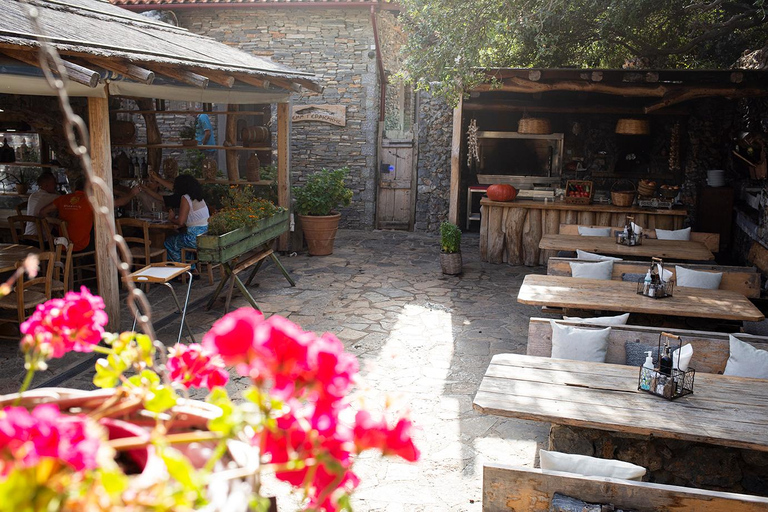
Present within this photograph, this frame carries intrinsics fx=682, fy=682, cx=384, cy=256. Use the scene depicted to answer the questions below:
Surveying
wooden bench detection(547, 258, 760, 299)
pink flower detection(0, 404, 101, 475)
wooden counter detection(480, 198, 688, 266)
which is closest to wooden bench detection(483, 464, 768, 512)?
pink flower detection(0, 404, 101, 475)

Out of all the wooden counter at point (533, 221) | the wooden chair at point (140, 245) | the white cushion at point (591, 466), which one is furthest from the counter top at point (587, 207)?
the white cushion at point (591, 466)

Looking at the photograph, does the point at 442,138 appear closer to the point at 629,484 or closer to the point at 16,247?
the point at 16,247

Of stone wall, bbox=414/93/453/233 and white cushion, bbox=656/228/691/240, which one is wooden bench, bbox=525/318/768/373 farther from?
stone wall, bbox=414/93/453/233

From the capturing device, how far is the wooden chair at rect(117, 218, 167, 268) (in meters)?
8.12

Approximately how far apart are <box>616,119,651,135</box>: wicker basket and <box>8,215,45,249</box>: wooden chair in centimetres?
912

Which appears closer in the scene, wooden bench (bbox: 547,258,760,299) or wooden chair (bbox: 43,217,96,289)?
wooden bench (bbox: 547,258,760,299)

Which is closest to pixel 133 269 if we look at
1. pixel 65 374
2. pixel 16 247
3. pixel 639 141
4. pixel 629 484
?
pixel 16 247

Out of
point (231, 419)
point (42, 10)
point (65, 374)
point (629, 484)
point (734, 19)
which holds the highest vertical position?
point (734, 19)

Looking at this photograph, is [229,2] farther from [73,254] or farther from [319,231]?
[73,254]

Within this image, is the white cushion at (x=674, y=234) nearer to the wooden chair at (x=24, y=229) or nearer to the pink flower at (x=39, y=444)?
the wooden chair at (x=24, y=229)

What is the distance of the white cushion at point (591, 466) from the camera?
312cm

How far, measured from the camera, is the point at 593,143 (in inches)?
520

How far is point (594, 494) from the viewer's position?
2928 millimetres

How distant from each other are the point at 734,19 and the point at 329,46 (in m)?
7.02
